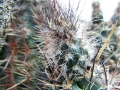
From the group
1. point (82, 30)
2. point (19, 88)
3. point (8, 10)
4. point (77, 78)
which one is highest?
point (8, 10)

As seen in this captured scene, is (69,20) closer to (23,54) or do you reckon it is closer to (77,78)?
(77,78)

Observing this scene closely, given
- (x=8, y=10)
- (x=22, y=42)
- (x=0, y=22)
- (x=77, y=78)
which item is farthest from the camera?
(x=22, y=42)

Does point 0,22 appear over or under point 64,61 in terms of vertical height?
over

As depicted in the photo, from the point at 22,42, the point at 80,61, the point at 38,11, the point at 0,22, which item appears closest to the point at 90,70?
the point at 80,61

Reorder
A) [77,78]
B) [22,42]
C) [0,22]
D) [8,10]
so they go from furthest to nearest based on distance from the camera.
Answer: [22,42], [8,10], [0,22], [77,78]

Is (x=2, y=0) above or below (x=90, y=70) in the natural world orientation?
above

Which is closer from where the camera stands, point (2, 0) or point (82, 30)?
point (82, 30)

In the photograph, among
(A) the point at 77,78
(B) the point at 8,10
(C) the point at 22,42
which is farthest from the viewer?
(C) the point at 22,42

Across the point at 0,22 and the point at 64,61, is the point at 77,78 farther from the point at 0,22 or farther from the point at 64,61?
the point at 0,22

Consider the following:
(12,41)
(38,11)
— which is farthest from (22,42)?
(38,11)
